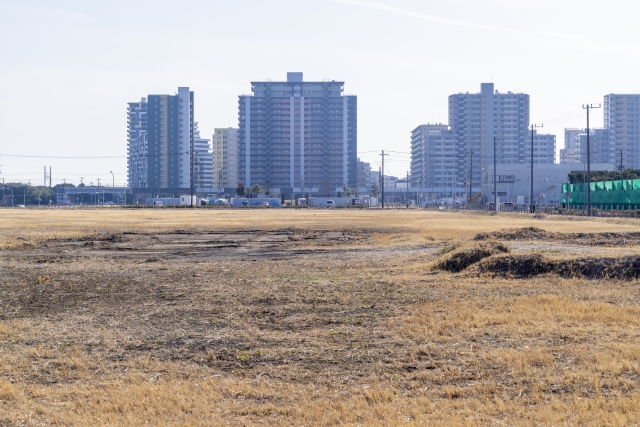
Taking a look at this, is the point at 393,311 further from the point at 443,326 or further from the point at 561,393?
the point at 561,393

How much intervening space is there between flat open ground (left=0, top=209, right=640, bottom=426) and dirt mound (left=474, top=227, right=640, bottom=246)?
33.6 ft

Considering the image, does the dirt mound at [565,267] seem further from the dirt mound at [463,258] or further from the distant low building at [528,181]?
the distant low building at [528,181]

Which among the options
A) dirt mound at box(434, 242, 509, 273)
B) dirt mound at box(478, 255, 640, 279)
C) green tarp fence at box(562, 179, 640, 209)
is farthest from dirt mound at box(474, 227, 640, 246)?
green tarp fence at box(562, 179, 640, 209)

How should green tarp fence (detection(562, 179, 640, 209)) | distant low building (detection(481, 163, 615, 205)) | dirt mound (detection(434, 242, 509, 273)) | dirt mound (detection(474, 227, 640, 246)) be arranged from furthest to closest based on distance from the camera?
distant low building (detection(481, 163, 615, 205)) < green tarp fence (detection(562, 179, 640, 209)) < dirt mound (detection(474, 227, 640, 246)) < dirt mound (detection(434, 242, 509, 273))

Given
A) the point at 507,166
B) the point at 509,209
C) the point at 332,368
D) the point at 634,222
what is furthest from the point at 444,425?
the point at 507,166

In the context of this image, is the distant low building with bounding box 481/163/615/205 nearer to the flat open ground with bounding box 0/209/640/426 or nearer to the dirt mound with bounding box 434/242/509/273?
the dirt mound with bounding box 434/242/509/273

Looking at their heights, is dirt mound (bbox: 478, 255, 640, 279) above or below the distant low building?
below

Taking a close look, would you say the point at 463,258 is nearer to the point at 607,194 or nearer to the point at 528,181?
the point at 607,194

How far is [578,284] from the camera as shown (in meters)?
21.1

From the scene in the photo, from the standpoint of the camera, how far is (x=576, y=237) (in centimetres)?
3888

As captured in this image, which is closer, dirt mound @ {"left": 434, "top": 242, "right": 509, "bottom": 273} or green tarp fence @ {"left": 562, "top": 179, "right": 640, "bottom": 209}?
dirt mound @ {"left": 434, "top": 242, "right": 509, "bottom": 273}

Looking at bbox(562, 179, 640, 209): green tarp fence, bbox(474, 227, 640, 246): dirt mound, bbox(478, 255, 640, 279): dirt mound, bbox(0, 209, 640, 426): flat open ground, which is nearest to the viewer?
bbox(0, 209, 640, 426): flat open ground

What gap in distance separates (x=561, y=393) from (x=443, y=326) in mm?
4833

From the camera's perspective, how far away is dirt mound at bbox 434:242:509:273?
25188 mm
